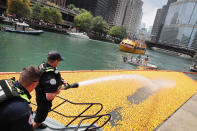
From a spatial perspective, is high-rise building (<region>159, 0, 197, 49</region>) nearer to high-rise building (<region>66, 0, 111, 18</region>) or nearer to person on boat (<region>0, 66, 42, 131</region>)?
high-rise building (<region>66, 0, 111, 18</region>)

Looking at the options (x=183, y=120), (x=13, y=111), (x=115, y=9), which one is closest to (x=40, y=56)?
(x=183, y=120)

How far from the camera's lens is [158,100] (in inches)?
292

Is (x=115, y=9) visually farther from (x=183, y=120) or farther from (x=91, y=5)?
(x=183, y=120)

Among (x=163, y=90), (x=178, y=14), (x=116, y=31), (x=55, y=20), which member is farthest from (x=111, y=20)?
(x=163, y=90)

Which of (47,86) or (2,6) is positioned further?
(2,6)

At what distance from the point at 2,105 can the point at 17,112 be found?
17 centimetres

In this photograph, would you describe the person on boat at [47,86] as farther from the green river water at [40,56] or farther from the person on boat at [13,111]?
the green river water at [40,56]

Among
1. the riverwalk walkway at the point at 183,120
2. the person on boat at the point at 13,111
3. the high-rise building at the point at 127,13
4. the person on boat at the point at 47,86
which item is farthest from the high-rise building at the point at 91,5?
the person on boat at the point at 13,111

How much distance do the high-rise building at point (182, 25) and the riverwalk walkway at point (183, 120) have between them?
149759mm

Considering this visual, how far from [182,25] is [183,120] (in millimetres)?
170773

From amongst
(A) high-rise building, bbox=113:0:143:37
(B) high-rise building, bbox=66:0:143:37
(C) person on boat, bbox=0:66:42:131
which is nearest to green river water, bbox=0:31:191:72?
(C) person on boat, bbox=0:66:42:131

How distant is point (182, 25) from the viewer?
14488 cm

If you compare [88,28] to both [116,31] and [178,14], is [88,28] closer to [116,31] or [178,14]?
[116,31]

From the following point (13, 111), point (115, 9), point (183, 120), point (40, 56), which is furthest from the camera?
point (115, 9)
